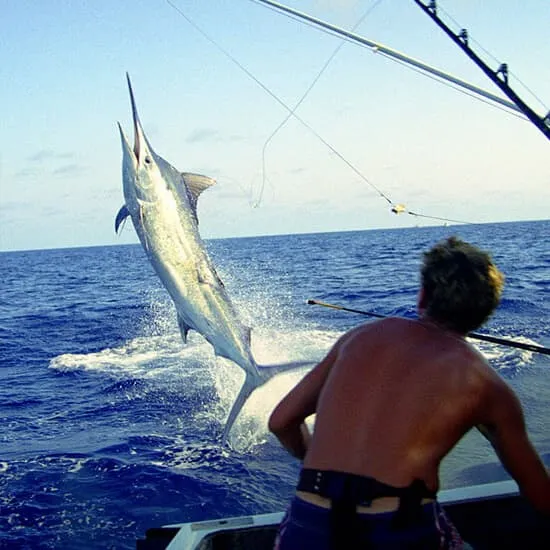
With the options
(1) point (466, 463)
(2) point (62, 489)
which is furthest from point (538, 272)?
(2) point (62, 489)

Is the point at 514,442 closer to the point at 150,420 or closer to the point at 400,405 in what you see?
the point at 400,405

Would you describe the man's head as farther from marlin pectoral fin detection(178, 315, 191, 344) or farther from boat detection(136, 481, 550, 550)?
marlin pectoral fin detection(178, 315, 191, 344)

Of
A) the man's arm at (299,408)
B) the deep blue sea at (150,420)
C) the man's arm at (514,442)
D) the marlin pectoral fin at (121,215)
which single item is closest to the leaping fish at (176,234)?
the marlin pectoral fin at (121,215)

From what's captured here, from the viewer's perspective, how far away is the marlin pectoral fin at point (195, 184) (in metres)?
4.12

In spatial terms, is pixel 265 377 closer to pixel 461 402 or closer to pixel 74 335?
pixel 461 402

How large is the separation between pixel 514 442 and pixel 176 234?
246cm

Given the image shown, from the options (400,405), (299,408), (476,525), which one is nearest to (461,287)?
(400,405)

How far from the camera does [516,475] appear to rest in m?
2.21

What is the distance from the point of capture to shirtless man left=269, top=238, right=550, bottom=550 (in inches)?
78.1

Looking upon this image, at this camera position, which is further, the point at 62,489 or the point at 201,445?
the point at 201,445

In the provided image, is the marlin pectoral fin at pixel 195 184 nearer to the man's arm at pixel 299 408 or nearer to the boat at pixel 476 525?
the boat at pixel 476 525

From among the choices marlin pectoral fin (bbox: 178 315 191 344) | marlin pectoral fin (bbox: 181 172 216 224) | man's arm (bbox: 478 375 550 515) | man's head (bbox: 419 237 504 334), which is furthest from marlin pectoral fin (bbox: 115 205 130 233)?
man's arm (bbox: 478 375 550 515)

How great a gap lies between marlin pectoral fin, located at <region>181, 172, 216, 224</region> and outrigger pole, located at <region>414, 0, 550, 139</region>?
5.99 feet

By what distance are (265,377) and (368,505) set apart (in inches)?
121
